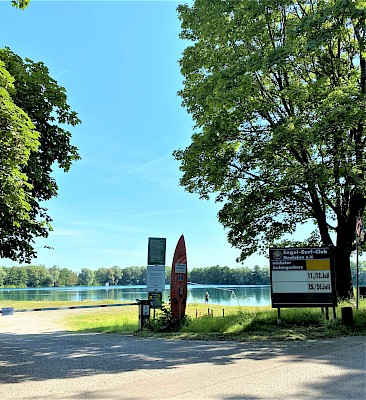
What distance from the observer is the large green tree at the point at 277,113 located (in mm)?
11938

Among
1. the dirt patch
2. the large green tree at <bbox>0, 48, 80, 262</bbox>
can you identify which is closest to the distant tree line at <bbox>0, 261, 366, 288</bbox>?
the dirt patch

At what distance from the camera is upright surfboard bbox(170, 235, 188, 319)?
13.4 meters

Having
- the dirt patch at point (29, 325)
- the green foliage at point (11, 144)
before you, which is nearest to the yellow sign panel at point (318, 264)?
the green foliage at point (11, 144)

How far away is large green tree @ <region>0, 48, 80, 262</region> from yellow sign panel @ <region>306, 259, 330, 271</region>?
6.92 metres

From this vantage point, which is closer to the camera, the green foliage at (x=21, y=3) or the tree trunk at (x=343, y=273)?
the green foliage at (x=21, y=3)

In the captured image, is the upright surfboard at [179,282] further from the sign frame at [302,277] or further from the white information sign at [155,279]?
the sign frame at [302,277]

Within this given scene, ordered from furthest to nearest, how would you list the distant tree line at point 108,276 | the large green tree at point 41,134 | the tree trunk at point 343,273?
1. the distant tree line at point 108,276
2. the tree trunk at point 343,273
3. the large green tree at point 41,134

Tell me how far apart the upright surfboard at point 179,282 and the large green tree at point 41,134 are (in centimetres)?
414

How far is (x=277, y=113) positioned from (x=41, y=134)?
301 inches

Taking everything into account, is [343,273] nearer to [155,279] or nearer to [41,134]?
[155,279]

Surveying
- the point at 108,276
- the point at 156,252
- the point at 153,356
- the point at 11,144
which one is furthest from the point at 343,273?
the point at 108,276

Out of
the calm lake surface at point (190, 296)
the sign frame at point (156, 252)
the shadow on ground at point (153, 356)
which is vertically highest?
the sign frame at point (156, 252)

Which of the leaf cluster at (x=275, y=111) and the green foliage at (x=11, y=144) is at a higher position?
the leaf cluster at (x=275, y=111)

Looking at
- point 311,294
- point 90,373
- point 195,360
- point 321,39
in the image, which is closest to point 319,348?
point 195,360
